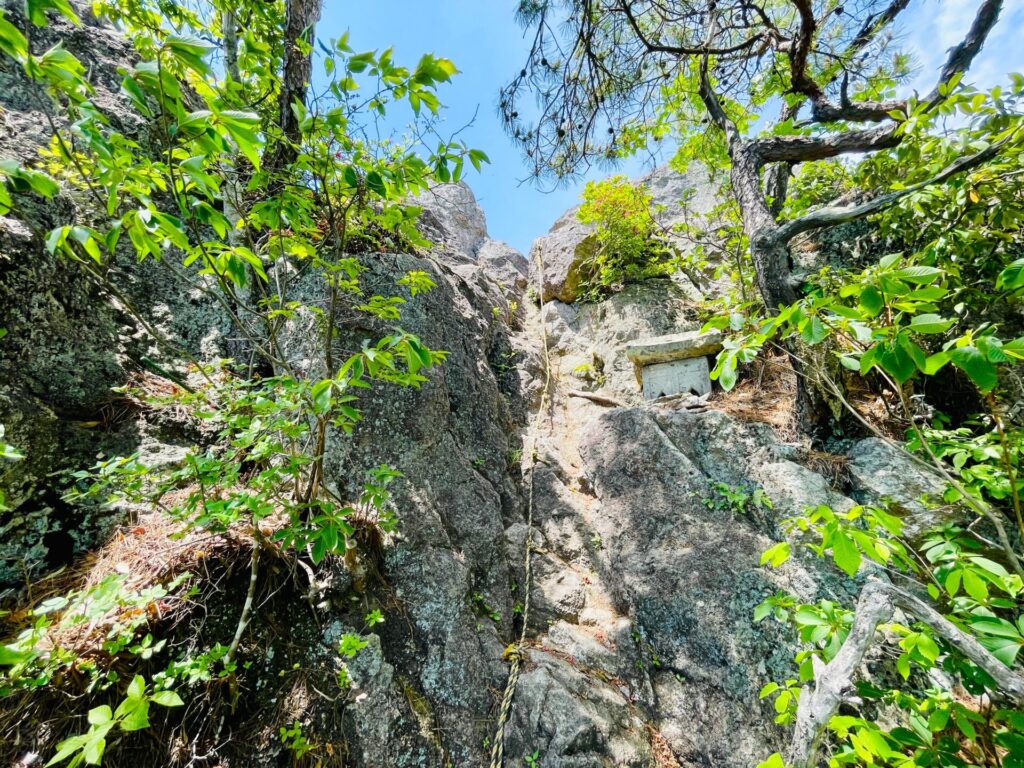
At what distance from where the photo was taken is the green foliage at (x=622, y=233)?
6.08 metres

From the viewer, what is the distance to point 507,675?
2.71 m

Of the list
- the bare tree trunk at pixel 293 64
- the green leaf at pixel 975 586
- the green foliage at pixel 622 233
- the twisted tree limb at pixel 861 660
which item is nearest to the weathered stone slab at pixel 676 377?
the green foliage at pixel 622 233

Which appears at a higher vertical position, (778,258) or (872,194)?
(872,194)

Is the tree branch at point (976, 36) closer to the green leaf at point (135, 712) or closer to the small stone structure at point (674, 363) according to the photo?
the small stone structure at point (674, 363)

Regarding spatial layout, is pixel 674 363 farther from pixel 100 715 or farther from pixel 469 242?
pixel 469 242

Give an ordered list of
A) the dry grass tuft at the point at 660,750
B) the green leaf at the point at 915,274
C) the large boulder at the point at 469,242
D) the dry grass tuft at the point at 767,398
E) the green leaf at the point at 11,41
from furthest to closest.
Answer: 1. the large boulder at the point at 469,242
2. the dry grass tuft at the point at 767,398
3. the dry grass tuft at the point at 660,750
4. the green leaf at the point at 915,274
5. the green leaf at the point at 11,41

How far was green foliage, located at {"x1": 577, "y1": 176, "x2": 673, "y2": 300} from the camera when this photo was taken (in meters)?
6.08

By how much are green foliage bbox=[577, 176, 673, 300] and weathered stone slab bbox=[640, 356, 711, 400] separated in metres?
1.95

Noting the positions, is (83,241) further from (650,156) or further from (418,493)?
(650,156)

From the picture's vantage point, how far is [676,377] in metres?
4.68

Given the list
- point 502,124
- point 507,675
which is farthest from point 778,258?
point 507,675

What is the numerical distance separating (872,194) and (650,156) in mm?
2335

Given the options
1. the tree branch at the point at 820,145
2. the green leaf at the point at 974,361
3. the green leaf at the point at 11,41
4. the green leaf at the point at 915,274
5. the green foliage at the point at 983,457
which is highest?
the tree branch at the point at 820,145

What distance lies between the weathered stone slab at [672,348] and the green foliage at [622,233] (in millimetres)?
1802
